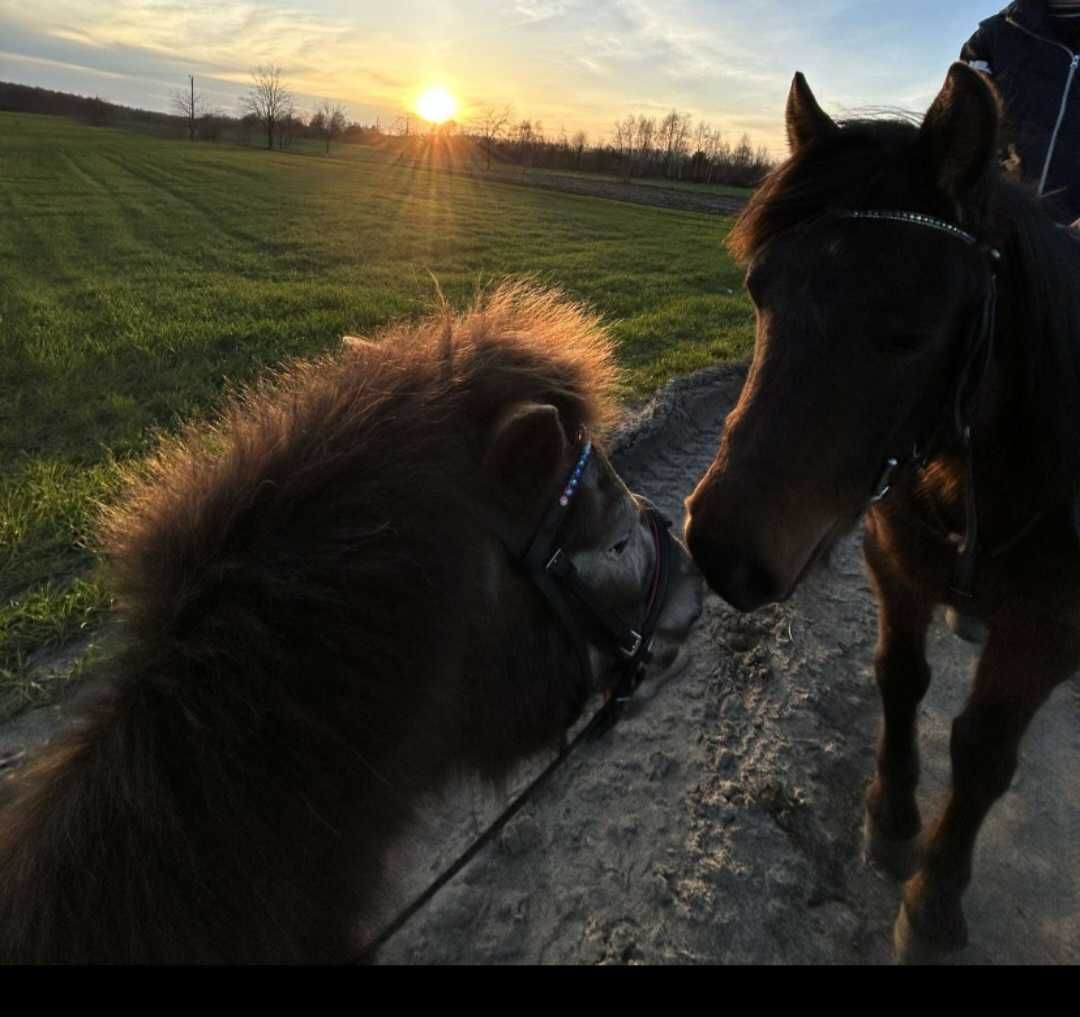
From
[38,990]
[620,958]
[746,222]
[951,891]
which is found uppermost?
[746,222]

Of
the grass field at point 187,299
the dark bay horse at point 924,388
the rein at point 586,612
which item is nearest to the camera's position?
the rein at point 586,612

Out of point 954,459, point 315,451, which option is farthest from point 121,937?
point 954,459

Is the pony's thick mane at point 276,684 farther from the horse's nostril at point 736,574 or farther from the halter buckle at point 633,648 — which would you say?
the horse's nostril at point 736,574

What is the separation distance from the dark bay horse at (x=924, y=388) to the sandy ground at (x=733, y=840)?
45cm

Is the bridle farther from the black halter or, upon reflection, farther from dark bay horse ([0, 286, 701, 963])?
dark bay horse ([0, 286, 701, 963])

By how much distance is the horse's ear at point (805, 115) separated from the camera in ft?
6.70

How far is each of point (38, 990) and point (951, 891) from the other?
9.49ft

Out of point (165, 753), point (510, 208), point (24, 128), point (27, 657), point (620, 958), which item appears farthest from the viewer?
point (24, 128)

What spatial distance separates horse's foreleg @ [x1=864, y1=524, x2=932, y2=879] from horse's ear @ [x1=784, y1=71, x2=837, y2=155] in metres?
1.57

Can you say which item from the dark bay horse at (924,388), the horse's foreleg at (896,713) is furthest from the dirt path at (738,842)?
the dark bay horse at (924,388)

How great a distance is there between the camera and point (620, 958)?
8.09 ft

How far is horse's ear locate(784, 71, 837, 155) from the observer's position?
6.70 feet

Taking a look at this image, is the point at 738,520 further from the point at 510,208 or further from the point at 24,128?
the point at 24,128

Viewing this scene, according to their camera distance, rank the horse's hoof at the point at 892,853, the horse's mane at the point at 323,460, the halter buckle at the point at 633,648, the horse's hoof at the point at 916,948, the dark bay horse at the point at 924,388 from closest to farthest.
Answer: the horse's mane at the point at 323,460 → the dark bay horse at the point at 924,388 → the halter buckle at the point at 633,648 → the horse's hoof at the point at 916,948 → the horse's hoof at the point at 892,853
